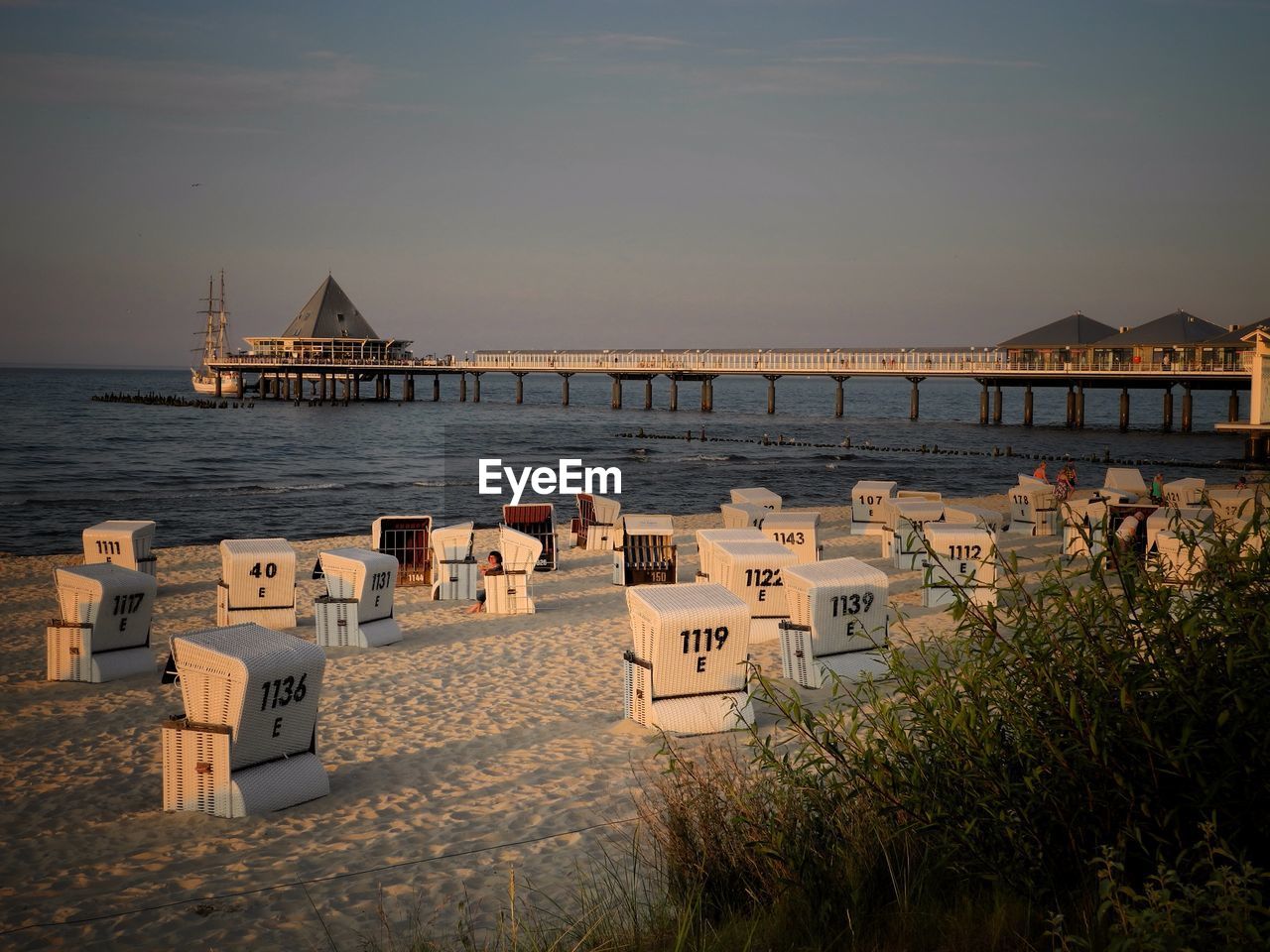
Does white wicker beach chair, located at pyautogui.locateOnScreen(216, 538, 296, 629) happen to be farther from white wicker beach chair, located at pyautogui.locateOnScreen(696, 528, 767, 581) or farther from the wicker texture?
the wicker texture

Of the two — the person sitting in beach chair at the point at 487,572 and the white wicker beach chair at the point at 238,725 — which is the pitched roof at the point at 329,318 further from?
the white wicker beach chair at the point at 238,725

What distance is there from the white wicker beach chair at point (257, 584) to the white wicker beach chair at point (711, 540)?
14.7ft

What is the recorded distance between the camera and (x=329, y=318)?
10188 cm

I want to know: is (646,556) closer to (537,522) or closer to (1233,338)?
(537,522)

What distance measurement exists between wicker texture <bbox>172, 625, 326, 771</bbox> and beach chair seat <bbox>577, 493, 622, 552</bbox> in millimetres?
11518

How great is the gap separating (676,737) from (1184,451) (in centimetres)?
4569

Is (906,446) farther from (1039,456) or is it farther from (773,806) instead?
(773,806)

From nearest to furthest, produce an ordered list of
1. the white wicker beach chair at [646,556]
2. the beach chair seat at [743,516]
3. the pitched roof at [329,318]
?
1. the white wicker beach chair at [646,556]
2. the beach chair seat at [743,516]
3. the pitched roof at [329,318]

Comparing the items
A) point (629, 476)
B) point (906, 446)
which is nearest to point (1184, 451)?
point (906, 446)

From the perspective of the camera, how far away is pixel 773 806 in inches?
190

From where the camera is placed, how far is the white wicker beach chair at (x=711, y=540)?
11773 mm

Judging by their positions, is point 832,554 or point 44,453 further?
point 44,453

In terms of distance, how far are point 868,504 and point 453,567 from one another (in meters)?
9.54

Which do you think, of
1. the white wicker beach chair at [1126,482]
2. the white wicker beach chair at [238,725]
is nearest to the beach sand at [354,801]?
the white wicker beach chair at [238,725]
